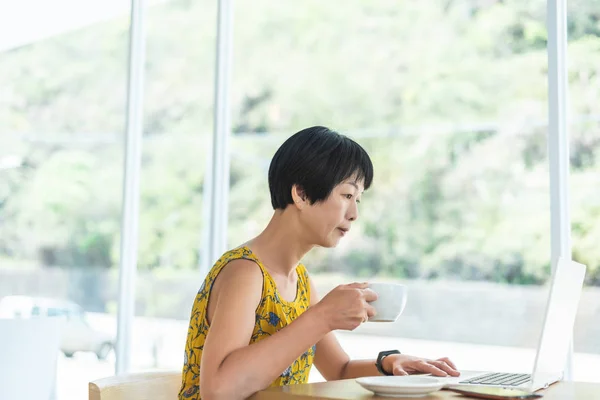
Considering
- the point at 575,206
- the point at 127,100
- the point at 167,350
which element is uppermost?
the point at 127,100

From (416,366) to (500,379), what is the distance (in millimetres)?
164

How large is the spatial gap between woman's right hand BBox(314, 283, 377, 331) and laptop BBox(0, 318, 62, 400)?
4.44 feet

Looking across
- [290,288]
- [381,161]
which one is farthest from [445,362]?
[381,161]

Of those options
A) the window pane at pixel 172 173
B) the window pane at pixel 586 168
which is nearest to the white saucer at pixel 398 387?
the window pane at pixel 586 168

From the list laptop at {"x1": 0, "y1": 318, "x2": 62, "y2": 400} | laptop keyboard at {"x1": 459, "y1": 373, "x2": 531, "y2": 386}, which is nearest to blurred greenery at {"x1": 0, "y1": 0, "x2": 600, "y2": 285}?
laptop at {"x1": 0, "y1": 318, "x2": 62, "y2": 400}

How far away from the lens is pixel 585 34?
8.46 ft

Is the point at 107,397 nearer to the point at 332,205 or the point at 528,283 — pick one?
the point at 332,205

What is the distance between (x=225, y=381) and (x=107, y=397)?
0.29 metres

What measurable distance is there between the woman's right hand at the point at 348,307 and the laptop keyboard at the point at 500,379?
0.77 feet

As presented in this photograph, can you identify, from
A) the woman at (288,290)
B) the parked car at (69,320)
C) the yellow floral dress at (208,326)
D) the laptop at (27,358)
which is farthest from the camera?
the parked car at (69,320)

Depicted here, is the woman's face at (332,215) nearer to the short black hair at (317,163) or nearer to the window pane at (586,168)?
the short black hair at (317,163)

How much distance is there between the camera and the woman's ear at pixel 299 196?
1557mm

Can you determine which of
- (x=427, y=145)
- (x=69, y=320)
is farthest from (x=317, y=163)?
(x=69, y=320)

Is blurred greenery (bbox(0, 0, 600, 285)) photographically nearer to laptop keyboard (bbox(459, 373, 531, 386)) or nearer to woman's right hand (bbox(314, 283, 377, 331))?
laptop keyboard (bbox(459, 373, 531, 386))
